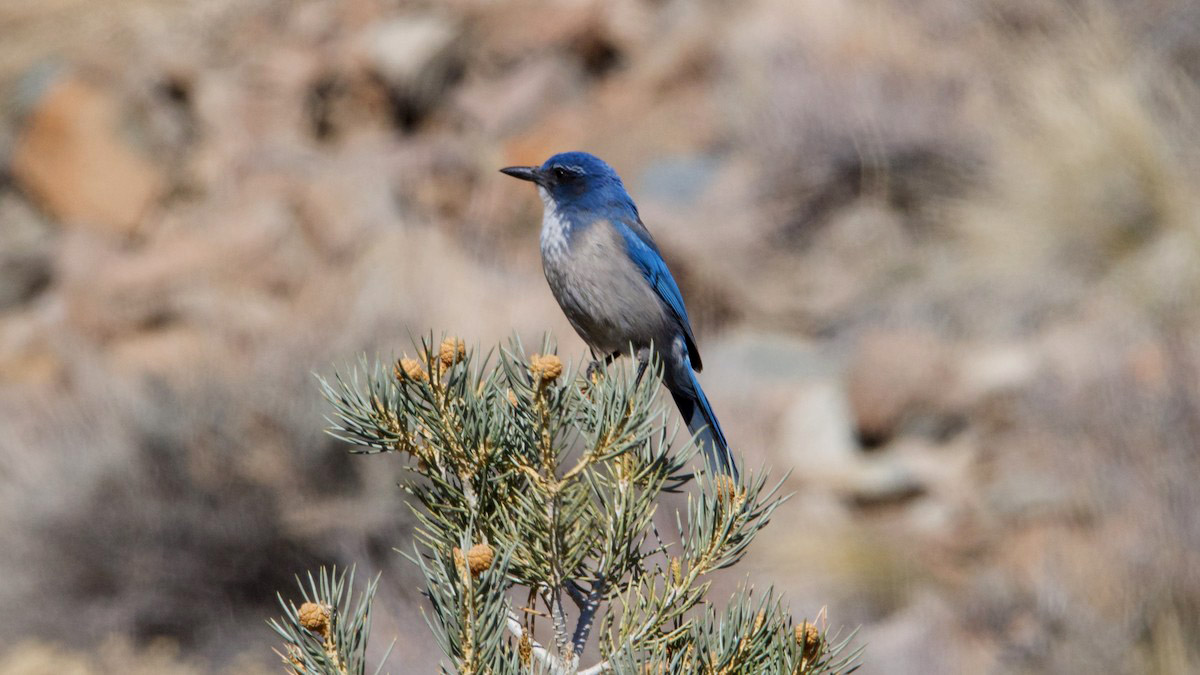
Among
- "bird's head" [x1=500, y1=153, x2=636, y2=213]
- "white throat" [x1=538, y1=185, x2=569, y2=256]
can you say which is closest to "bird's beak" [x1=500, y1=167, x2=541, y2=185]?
"bird's head" [x1=500, y1=153, x2=636, y2=213]

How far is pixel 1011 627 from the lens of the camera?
19.0 feet

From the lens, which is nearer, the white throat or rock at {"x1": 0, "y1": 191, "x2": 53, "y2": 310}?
the white throat

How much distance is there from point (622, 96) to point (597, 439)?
995 centimetres

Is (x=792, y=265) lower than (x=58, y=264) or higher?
lower

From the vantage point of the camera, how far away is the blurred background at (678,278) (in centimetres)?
642

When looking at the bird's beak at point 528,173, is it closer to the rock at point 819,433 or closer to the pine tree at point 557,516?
the pine tree at point 557,516

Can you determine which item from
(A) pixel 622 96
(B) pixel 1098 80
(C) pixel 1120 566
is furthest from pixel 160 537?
(B) pixel 1098 80

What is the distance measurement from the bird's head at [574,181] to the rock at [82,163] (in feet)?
26.8

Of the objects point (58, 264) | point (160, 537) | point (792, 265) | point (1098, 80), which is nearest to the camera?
point (160, 537)

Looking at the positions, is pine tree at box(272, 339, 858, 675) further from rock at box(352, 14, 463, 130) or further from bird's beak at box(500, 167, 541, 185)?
rock at box(352, 14, 463, 130)

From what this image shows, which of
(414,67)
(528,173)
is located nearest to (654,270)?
(528,173)

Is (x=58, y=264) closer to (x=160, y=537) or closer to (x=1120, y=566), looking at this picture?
(x=160, y=537)

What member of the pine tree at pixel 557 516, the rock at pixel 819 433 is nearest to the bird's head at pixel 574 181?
the pine tree at pixel 557 516

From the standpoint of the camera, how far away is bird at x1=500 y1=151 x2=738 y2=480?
11.5 feet
